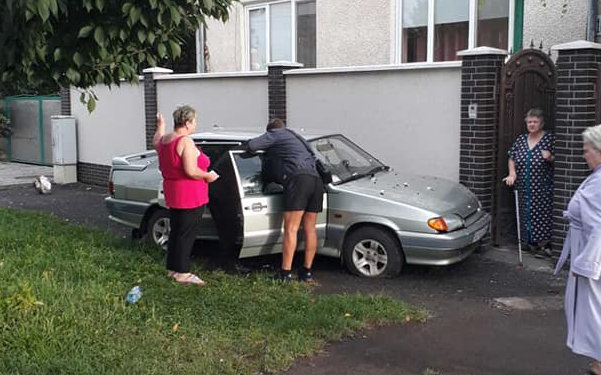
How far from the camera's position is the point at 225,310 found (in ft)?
19.8

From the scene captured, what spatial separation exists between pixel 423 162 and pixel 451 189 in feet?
4.81

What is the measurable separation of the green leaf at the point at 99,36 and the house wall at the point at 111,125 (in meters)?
10.1

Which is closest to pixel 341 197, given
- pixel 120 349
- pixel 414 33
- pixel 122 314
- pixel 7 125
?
pixel 122 314

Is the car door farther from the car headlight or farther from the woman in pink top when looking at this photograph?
the car headlight

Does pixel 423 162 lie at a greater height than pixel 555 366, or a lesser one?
greater

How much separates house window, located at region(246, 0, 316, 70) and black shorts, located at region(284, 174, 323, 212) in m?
7.17

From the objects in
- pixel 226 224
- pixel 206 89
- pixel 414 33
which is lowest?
pixel 226 224

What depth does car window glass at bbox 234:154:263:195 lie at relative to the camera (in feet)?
23.9

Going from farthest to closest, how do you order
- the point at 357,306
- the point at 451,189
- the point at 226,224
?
the point at 451,189, the point at 226,224, the point at 357,306

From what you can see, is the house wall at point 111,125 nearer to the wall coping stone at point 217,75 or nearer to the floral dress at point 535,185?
the wall coping stone at point 217,75


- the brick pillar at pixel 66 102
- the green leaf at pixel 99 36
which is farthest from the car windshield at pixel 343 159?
the brick pillar at pixel 66 102

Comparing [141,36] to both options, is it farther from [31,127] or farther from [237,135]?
[31,127]

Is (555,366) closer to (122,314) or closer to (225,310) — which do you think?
(225,310)

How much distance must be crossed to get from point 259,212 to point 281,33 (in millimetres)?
7964
